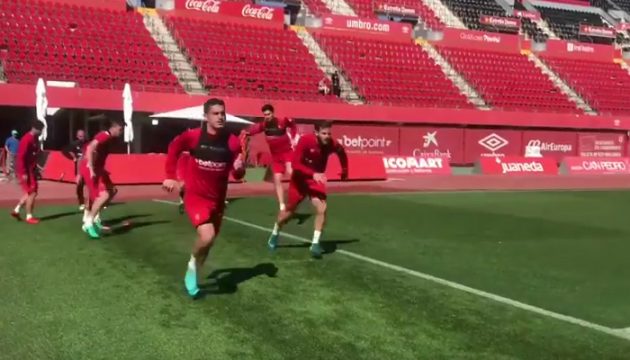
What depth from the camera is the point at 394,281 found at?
7551mm

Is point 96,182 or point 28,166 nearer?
point 96,182

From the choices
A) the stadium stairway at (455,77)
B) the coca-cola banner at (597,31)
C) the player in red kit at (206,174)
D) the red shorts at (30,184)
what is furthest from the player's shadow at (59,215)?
the coca-cola banner at (597,31)

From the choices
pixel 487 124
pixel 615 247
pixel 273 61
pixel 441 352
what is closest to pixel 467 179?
pixel 487 124

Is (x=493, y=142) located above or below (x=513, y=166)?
above

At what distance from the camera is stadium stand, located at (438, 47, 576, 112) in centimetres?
3997

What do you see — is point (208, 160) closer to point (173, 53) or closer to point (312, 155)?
point (312, 155)

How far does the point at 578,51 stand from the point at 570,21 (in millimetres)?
9654

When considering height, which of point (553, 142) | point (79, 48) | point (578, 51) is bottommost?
point (553, 142)

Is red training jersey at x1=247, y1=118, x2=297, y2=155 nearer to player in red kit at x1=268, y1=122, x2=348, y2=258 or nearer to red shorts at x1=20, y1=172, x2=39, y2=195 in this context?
player in red kit at x1=268, y1=122, x2=348, y2=258

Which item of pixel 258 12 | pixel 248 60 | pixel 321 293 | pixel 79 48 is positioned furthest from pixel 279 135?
pixel 258 12

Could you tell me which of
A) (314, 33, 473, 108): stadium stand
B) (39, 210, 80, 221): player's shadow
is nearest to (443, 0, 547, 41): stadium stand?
(314, 33, 473, 108): stadium stand

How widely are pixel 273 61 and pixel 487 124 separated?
11.9 meters

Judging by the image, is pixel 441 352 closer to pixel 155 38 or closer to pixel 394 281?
pixel 394 281

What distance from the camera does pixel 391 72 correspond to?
38.5 meters
